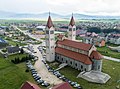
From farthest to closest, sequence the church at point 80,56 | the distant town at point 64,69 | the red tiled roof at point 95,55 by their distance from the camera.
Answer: the red tiled roof at point 95,55, the church at point 80,56, the distant town at point 64,69

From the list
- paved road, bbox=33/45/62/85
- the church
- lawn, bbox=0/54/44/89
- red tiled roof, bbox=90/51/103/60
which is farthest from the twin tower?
red tiled roof, bbox=90/51/103/60

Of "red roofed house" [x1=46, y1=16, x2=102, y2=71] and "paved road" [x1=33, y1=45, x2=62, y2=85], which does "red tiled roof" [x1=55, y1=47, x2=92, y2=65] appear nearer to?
"red roofed house" [x1=46, y1=16, x2=102, y2=71]

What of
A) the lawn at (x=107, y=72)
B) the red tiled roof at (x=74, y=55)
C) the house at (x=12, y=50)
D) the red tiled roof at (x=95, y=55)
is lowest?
the lawn at (x=107, y=72)

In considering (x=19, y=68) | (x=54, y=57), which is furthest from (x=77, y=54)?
(x=19, y=68)

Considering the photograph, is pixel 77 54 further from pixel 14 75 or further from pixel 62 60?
pixel 14 75

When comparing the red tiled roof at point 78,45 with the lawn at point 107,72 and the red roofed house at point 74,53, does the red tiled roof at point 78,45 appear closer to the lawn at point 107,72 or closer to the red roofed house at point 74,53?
the red roofed house at point 74,53

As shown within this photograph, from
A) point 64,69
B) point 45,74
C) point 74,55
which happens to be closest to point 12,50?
point 45,74

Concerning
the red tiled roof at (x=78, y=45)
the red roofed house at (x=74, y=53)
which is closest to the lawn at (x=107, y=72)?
the red roofed house at (x=74, y=53)
